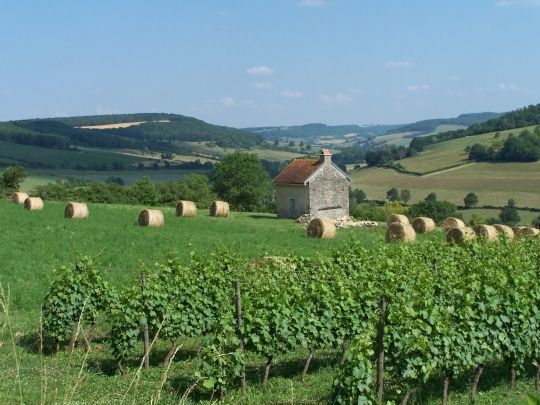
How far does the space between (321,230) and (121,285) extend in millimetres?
17629

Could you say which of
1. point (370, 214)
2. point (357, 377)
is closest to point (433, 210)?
point (370, 214)

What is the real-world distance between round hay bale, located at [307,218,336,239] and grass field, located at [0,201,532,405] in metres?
0.69

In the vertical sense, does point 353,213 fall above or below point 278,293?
below

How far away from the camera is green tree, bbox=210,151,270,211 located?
215ft

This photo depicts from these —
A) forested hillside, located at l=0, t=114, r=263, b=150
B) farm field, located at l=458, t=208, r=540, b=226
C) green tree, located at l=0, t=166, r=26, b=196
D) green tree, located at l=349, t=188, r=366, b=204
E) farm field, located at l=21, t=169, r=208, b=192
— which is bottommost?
farm field, located at l=458, t=208, r=540, b=226

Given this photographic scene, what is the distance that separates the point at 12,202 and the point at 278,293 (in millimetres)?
36305

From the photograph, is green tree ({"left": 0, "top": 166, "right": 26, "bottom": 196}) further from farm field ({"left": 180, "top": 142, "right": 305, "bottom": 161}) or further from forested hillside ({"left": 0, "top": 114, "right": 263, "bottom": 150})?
farm field ({"left": 180, "top": 142, "right": 305, "bottom": 161})

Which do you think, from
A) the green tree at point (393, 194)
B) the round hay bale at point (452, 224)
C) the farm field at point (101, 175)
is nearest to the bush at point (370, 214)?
the round hay bale at point (452, 224)

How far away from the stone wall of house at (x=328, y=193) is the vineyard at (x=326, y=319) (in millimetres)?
26832

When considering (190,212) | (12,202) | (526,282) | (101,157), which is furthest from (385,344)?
(101,157)

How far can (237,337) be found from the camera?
12.4 metres

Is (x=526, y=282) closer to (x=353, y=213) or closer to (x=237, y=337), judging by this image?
(x=237, y=337)

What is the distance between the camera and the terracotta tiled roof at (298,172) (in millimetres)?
45406

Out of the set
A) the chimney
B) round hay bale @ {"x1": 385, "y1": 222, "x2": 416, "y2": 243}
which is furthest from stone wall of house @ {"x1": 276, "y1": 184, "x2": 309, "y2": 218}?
round hay bale @ {"x1": 385, "y1": 222, "x2": 416, "y2": 243}
